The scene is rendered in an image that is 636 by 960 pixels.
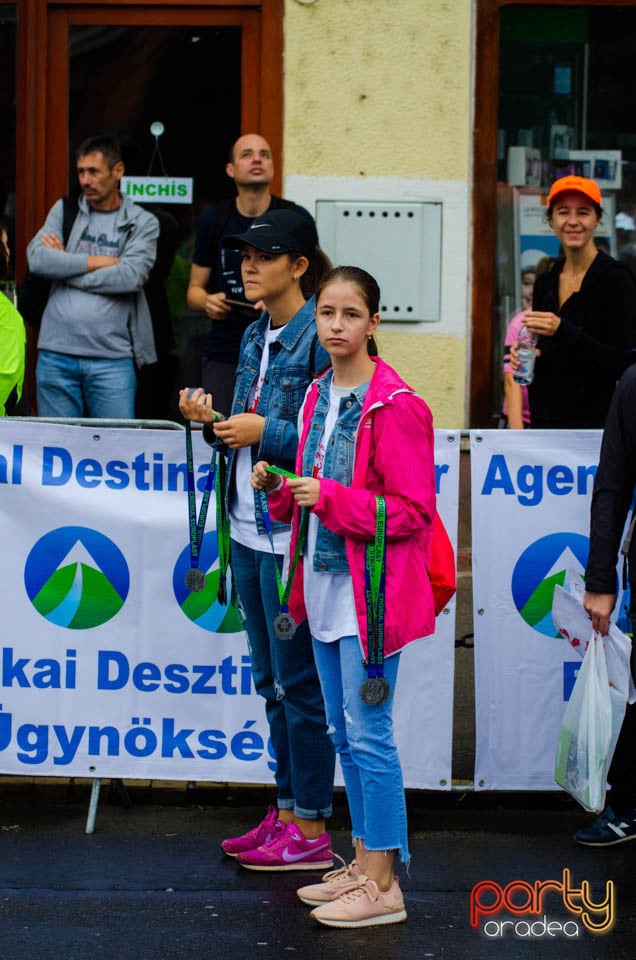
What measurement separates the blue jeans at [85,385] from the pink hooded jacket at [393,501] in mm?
3324

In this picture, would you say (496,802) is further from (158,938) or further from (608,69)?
(608,69)

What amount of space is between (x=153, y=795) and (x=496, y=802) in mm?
1385

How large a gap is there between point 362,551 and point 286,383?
742mm

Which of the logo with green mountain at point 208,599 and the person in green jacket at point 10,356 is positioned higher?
the person in green jacket at point 10,356

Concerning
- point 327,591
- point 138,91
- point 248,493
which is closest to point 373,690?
point 327,591

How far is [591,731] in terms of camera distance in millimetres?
5355

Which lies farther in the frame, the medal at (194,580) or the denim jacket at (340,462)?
the medal at (194,580)

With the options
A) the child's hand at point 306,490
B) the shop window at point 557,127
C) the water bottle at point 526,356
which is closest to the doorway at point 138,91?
the shop window at point 557,127

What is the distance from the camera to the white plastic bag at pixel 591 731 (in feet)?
17.5

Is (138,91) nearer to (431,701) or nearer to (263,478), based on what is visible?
(431,701)

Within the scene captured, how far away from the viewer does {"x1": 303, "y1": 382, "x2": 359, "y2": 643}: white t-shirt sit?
4.78 m

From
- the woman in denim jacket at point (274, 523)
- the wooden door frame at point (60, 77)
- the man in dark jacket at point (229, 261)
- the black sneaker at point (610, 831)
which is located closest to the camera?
the woman in denim jacket at point (274, 523)

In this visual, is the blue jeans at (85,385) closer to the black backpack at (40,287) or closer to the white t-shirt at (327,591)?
the black backpack at (40,287)

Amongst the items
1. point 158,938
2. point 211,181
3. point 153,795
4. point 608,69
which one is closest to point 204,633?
point 153,795
